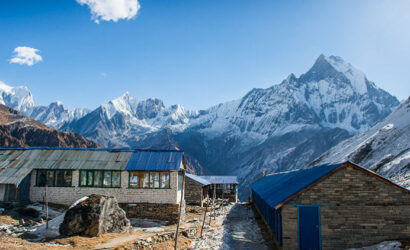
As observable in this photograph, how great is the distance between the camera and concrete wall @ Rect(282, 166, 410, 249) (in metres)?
16.6

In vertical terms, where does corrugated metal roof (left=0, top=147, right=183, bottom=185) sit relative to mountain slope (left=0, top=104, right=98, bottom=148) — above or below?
below

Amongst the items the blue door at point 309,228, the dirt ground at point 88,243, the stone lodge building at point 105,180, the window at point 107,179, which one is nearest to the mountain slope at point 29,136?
the stone lodge building at point 105,180

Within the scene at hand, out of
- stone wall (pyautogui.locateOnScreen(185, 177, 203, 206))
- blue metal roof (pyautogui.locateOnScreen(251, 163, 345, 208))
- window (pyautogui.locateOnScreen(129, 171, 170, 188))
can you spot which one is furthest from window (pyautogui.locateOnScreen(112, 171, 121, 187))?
stone wall (pyautogui.locateOnScreen(185, 177, 203, 206))

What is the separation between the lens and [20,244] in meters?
14.8

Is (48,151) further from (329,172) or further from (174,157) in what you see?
(329,172)

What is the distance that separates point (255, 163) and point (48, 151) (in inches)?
6789

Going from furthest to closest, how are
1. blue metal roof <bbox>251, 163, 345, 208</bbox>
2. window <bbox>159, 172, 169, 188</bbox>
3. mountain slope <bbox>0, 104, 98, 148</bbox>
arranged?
mountain slope <bbox>0, 104, 98, 148</bbox>, window <bbox>159, 172, 169, 188</bbox>, blue metal roof <bbox>251, 163, 345, 208</bbox>

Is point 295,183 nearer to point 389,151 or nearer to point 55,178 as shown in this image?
point 55,178

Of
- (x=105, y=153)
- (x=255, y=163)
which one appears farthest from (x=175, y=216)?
(x=255, y=163)

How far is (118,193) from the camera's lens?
86.8ft

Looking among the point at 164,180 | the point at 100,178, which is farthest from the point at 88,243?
the point at 100,178

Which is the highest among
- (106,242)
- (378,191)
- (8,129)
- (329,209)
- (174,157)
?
(8,129)

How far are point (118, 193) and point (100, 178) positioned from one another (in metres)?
2.22

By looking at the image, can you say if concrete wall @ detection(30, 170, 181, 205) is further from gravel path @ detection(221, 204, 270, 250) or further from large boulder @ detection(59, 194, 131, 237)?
large boulder @ detection(59, 194, 131, 237)
